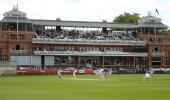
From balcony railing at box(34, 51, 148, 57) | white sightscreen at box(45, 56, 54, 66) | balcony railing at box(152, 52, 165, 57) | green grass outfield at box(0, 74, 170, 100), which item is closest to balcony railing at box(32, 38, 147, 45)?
balcony railing at box(34, 51, 148, 57)

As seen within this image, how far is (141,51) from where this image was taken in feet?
437

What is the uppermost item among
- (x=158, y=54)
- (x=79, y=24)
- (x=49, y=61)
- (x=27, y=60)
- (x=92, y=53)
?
(x=79, y=24)

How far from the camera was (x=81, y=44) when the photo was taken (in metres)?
130

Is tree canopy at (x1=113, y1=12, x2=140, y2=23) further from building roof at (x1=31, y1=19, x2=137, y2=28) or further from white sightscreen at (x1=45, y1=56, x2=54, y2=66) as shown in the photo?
white sightscreen at (x1=45, y1=56, x2=54, y2=66)

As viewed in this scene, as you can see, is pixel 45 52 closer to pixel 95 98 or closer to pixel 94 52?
pixel 94 52

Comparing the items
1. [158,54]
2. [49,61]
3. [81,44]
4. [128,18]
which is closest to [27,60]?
[49,61]

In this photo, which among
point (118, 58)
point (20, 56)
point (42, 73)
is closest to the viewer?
point (42, 73)

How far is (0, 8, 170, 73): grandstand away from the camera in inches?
4919

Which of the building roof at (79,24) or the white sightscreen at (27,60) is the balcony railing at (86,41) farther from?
the building roof at (79,24)

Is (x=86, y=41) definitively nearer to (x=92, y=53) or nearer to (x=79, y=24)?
(x=92, y=53)

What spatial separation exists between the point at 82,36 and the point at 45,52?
15.4m

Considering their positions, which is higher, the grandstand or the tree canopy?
the tree canopy

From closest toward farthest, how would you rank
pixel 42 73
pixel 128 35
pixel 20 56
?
pixel 42 73, pixel 20 56, pixel 128 35

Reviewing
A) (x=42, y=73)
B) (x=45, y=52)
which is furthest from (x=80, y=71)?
(x=45, y=52)
